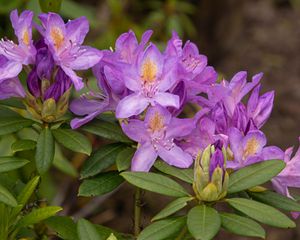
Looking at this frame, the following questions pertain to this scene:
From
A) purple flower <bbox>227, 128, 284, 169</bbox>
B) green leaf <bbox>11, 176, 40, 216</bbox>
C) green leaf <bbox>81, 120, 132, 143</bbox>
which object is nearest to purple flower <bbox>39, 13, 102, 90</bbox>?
green leaf <bbox>81, 120, 132, 143</bbox>

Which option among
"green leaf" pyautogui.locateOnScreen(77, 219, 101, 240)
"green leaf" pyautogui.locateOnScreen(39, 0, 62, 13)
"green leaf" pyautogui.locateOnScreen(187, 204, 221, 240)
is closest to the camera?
"green leaf" pyautogui.locateOnScreen(187, 204, 221, 240)

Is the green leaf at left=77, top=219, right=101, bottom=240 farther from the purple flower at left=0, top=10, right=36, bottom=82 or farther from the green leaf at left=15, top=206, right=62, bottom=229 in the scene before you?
the purple flower at left=0, top=10, right=36, bottom=82

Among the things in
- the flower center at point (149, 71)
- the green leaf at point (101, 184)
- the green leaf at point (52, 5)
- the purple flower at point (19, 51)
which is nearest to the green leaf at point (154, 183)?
the green leaf at point (101, 184)

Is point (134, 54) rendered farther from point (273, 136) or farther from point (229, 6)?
point (229, 6)

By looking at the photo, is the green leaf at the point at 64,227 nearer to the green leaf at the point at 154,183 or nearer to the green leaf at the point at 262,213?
the green leaf at the point at 154,183

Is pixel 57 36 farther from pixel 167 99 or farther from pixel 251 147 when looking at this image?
pixel 251 147

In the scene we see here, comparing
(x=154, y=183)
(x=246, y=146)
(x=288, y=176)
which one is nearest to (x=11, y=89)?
(x=154, y=183)

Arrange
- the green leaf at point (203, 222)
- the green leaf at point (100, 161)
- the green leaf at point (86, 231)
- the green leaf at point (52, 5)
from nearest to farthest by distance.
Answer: the green leaf at point (203, 222)
the green leaf at point (86, 231)
the green leaf at point (100, 161)
the green leaf at point (52, 5)
